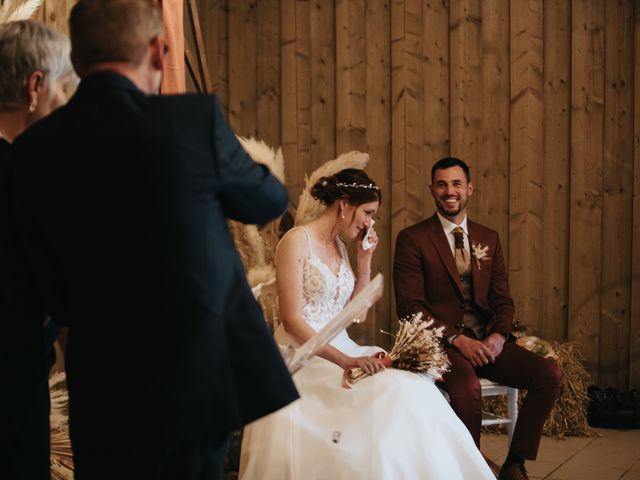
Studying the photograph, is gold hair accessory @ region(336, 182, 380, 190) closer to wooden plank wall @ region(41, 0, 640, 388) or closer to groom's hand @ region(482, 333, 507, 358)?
groom's hand @ region(482, 333, 507, 358)

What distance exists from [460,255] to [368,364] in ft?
Result: 3.93

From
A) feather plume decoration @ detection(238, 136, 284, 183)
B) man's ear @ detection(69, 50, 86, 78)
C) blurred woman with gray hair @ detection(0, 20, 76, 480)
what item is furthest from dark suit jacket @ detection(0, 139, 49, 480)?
feather plume decoration @ detection(238, 136, 284, 183)

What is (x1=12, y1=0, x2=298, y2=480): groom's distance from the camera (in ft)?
5.41

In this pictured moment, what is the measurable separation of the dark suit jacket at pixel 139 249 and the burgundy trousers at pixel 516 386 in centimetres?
246

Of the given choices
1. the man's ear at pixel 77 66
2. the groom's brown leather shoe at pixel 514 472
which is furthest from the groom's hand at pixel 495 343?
the man's ear at pixel 77 66

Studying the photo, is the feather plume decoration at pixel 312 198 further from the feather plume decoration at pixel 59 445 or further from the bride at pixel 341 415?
the feather plume decoration at pixel 59 445

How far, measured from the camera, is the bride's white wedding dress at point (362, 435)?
3152 millimetres

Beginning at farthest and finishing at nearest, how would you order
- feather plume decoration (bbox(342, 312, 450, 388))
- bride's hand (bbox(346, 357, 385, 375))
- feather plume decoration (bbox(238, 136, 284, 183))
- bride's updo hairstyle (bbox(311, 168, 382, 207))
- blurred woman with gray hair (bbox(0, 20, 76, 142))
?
feather plume decoration (bbox(238, 136, 284, 183)) < bride's updo hairstyle (bbox(311, 168, 382, 207)) < feather plume decoration (bbox(342, 312, 450, 388)) < bride's hand (bbox(346, 357, 385, 375)) < blurred woman with gray hair (bbox(0, 20, 76, 142))

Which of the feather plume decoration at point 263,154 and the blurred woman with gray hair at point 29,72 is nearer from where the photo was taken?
the blurred woman with gray hair at point 29,72

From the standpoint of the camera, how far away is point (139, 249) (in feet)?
5.41

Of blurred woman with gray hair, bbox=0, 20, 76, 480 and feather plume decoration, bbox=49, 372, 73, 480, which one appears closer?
blurred woman with gray hair, bbox=0, 20, 76, 480

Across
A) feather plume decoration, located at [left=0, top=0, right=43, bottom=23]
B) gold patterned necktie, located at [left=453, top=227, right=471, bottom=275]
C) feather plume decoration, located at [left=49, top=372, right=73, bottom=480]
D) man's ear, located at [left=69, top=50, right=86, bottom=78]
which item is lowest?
feather plume decoration, located at [left=49, top=372, right=73, bottom=480]

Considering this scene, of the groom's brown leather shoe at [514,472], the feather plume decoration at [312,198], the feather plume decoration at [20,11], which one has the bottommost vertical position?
the groom's brown leather shoe at [514,472]

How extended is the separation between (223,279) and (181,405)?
24cm
